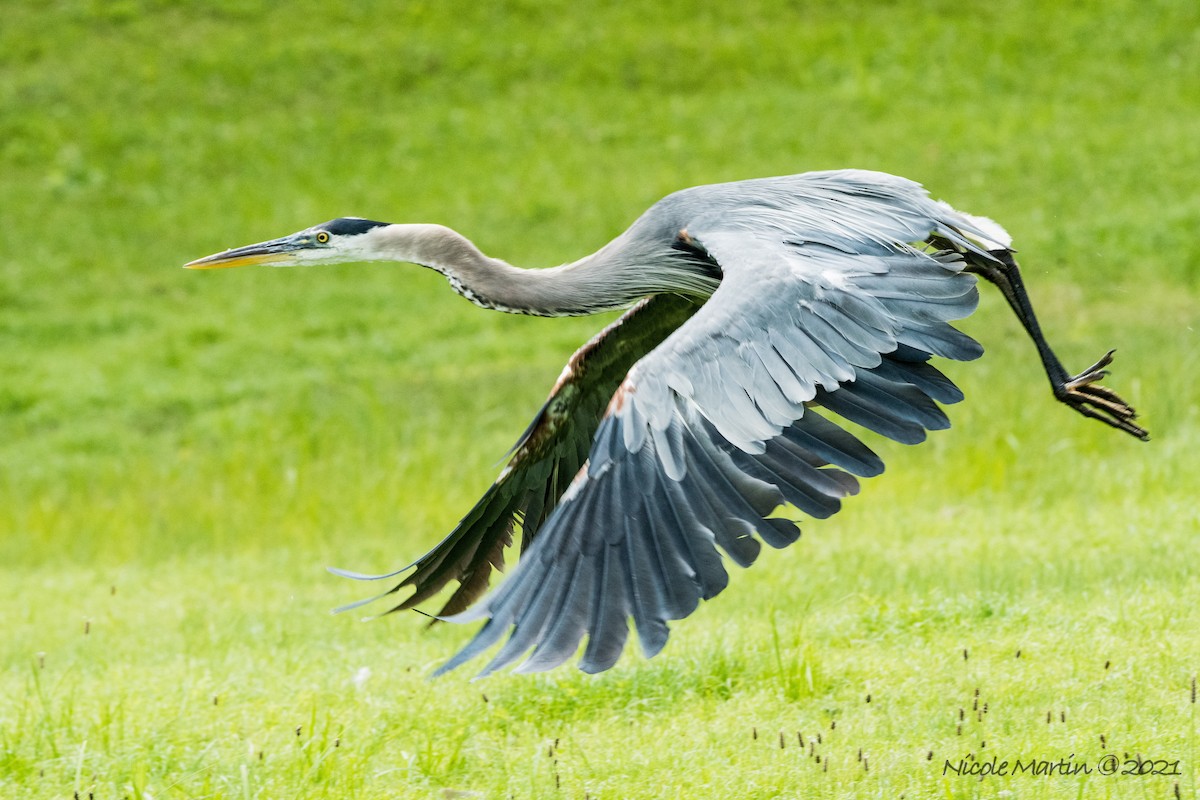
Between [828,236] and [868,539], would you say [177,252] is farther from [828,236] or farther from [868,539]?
[828,236]

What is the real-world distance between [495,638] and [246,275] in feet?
45.2

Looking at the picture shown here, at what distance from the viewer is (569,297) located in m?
5.88

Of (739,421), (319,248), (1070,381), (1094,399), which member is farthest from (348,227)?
(1094,399)

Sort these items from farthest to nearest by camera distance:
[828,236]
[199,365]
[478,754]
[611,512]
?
1. [199,365]
2. [828,236]
3. [478,754]
4. [611,512]

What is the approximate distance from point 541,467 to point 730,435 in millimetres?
1738

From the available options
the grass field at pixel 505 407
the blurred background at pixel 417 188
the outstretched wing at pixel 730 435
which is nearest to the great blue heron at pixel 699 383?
the outstretched wing at pixel 730 435

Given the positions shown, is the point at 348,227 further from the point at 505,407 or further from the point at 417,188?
the point at 417,188

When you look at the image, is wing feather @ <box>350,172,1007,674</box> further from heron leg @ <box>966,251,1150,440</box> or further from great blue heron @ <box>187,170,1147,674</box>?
heron leg @ <box>966,251,1150,440</box>

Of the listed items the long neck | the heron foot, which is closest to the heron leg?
the heron foot

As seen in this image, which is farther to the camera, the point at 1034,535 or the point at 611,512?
the point at 1034,535

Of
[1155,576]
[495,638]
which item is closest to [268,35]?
[1155,576]

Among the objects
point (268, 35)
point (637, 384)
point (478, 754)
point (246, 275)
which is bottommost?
point (478, 754)

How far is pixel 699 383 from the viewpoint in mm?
4246

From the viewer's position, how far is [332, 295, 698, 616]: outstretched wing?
18.2 ft
